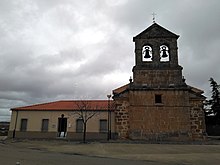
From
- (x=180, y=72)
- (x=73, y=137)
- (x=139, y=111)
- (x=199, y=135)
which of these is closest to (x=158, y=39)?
(x=180, y=72)

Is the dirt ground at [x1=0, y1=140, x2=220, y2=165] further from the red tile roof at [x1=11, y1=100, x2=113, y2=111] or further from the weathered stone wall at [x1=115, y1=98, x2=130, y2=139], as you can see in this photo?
the red tile roof at [x1=11, y1=100, x2=113, y2=111]

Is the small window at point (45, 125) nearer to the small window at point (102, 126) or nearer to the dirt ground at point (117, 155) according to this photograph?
the small window at point (102, 126)

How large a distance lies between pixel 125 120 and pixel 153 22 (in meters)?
10.8

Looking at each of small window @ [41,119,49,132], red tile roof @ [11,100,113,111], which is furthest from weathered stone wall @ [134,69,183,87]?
small window @ [41,119,49,132]

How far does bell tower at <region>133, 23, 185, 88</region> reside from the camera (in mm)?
22422

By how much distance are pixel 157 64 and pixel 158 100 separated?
366cm

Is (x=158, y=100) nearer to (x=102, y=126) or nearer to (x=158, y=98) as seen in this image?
(x=158, y=98)

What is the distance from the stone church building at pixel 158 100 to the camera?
21.5m

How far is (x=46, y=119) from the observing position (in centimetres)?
2653

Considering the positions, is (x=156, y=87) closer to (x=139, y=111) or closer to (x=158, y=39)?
(x=139, y=111)

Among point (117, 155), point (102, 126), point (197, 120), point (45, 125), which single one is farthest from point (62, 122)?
point (117, 155)

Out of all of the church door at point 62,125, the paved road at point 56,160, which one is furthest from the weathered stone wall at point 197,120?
the paved road at point 56,160

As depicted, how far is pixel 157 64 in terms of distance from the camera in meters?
22.5

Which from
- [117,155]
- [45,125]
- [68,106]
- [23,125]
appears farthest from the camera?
[68,106]
